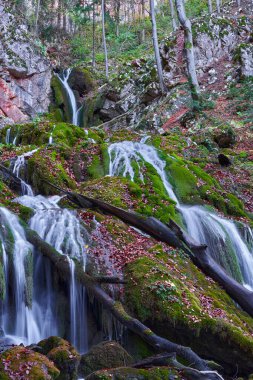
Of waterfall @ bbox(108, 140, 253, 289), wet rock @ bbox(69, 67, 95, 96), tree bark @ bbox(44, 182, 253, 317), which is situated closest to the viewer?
tree bark @ bbox(44, 182, 253, 317)

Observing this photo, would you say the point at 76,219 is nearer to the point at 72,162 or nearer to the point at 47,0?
the point at 72,162

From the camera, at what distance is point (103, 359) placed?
5.22m

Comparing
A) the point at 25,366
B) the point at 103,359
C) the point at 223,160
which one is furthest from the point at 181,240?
the point at 223,160

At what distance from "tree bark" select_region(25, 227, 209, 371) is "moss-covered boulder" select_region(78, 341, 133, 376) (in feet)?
1.46

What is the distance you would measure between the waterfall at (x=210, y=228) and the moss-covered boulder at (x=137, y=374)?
3.89 meters

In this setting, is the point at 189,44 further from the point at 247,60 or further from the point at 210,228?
the point at 210,228

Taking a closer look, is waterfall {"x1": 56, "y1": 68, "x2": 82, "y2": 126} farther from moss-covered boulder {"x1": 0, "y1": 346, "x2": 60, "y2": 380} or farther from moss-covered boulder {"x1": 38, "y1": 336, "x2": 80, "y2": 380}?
moss-covered boulder {"x1": 0, "y1": 346, "x2": 60, "y2": 380}

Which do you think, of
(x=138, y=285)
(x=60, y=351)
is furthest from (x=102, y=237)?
(x=60, y=351)

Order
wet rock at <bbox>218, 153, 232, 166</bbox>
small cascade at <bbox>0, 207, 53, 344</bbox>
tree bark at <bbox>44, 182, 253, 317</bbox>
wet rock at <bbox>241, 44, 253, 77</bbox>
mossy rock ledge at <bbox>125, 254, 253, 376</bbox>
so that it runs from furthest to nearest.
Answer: wet rock at <bbox>241, 44, 253, 77</bbox>, wet rock at <bbox>218, 153, 232, 166</bbox>, tree bark at <bbox>44, 182, 253, 317</bbox>, small cascade at <bbox>0, 207, 53, 344</bbox>, mossy rock ledge at <bbox>125, 254, 253, 376</bbox>

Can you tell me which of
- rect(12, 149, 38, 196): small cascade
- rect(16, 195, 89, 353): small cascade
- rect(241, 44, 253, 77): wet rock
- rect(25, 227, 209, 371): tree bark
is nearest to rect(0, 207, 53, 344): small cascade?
rect(25, 227, 209, 371): tree bark

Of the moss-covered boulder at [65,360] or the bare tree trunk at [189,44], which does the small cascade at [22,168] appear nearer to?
the moss-covered boulder at [65,360]

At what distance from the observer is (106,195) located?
915cm

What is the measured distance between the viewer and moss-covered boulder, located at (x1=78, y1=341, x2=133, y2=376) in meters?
5.16

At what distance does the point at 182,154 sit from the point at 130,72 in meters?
12.6
